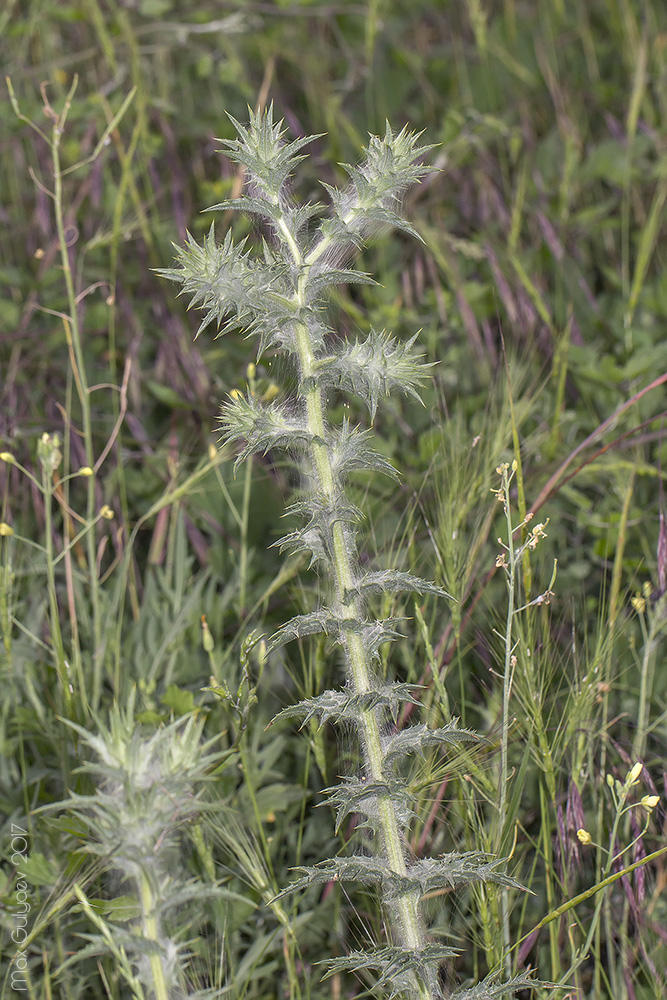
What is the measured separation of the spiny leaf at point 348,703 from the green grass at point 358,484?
7 centimetres

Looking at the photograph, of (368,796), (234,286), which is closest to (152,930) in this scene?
(368,796)

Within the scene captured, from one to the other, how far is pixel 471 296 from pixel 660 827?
114 centimetres

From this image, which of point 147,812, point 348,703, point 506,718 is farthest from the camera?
point 506,718

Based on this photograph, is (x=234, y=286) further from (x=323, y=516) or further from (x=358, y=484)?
(x=358, y=484)

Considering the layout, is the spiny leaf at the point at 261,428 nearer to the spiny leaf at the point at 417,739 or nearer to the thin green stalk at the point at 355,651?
the thin green stalk at the point at 355,651

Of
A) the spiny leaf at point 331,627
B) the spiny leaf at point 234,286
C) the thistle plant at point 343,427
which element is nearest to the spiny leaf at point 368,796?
the thistle plant at point 343,427

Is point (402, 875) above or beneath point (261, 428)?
beneath

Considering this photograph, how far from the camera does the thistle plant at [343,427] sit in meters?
0.78

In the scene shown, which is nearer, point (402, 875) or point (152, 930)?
point (152, 930)

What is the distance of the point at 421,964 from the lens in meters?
0.80

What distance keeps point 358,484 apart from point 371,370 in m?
0.82

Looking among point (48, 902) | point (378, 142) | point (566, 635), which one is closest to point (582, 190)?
point (566, 635)

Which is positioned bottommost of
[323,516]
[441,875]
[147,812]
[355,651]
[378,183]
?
[441,875]

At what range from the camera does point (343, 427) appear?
818 mm
